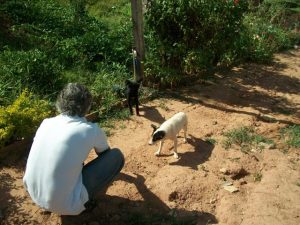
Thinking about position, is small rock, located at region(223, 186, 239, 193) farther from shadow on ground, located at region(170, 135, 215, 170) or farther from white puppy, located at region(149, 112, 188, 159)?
white puppy, located at region(149, 112, 188, 159)

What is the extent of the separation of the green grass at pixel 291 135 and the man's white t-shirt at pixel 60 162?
317 centimetres

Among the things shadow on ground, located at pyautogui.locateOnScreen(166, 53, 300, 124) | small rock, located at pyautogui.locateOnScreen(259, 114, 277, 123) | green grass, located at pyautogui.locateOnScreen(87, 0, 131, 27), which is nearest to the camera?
small rock, located at pyautogui.locateOnScreen(259, 114, 277, 123)

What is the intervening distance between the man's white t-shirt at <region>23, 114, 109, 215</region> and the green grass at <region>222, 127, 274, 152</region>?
249cm

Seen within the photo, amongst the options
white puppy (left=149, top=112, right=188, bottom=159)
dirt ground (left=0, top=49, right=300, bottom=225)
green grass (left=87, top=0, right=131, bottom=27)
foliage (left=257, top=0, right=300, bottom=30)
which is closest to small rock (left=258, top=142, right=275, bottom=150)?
dirt ground (left=0, top=49, right=300, bottom=225)

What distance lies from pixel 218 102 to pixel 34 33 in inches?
163

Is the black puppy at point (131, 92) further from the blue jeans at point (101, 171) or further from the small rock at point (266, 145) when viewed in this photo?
the blue jeans at point (101, 171)

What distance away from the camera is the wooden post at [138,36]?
6754 mm

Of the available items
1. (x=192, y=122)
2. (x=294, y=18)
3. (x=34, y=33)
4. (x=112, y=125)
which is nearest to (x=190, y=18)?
(x=192, y=122)

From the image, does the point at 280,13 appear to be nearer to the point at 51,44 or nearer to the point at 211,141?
the point at 51,44

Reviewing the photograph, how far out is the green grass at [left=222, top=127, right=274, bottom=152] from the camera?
571 centimetres

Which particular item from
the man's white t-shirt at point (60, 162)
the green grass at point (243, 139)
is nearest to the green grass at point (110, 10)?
the green grass at point (243, 139)

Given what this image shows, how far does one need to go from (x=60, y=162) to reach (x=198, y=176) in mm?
1904

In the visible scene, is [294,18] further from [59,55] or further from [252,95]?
[59,55]

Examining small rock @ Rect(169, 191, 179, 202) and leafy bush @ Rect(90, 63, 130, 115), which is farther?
leafy bush @ Rect(90, 63, 130, 115)
